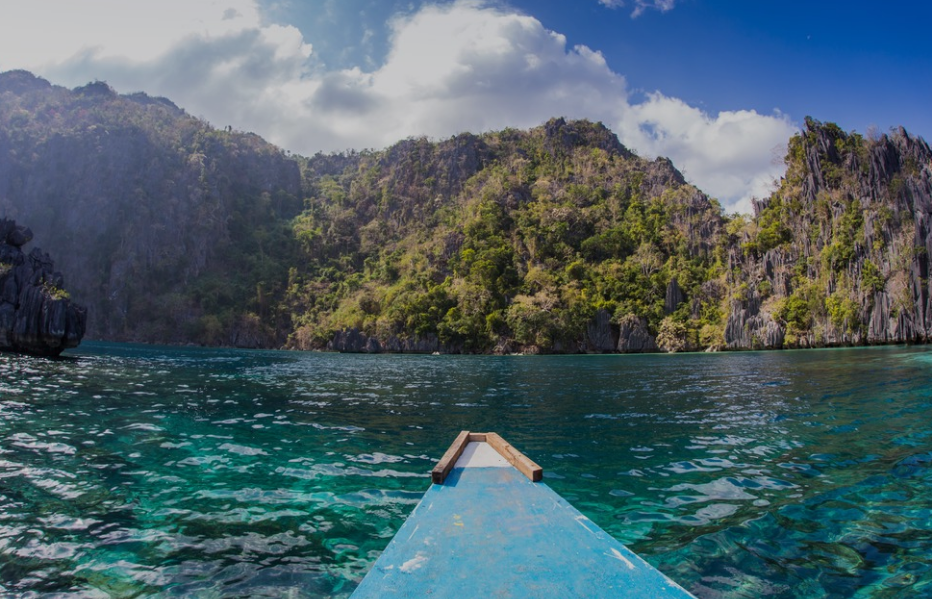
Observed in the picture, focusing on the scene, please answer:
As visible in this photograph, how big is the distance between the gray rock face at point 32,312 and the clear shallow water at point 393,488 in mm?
28937

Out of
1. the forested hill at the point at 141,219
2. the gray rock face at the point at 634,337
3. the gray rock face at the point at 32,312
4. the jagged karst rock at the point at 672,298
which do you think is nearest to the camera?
the gray rock face at the point at 32,312

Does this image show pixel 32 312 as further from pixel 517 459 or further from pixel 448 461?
pixel 517 459

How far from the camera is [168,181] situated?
154625 mm

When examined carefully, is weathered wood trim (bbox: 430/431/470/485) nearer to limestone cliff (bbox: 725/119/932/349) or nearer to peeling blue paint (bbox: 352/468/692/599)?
peeling blue paint (bbox: 352/468/692/599)

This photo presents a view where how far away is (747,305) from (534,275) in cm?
3953

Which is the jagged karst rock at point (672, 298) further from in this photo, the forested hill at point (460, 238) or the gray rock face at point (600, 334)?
the gray rock face at point (600, 334)

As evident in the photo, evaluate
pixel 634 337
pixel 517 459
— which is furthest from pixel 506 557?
pixel 634 337

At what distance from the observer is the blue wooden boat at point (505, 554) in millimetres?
3318

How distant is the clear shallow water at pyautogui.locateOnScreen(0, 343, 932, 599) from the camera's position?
16.7 ft

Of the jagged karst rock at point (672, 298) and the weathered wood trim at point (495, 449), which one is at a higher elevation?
the jagged karst rock at point (672, 298)

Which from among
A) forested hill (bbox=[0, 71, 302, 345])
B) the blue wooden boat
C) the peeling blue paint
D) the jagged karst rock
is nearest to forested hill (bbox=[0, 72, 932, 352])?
the jagged karst rock

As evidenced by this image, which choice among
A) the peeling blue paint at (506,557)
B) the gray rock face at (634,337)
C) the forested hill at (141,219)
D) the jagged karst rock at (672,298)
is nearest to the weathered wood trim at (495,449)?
Answer: the peeling blue paint at (506,557)

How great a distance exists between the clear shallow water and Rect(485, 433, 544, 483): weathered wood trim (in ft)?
4.48

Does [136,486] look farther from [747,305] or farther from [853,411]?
[747,305]
